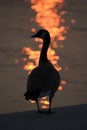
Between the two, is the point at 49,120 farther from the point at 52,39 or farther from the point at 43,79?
the point at 52,39

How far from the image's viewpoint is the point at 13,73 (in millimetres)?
26156

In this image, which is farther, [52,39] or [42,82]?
[52,39]

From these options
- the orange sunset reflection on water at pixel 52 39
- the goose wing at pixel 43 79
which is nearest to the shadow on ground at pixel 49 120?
the goose wing at pixel 43 79

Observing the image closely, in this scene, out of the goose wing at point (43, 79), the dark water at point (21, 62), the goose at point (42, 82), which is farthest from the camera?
the dark water at point (21, 62)

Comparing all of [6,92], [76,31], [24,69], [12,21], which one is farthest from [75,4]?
[6,92]

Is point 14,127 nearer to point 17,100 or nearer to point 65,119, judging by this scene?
point 65,119

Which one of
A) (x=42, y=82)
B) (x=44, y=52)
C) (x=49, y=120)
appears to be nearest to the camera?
(x=49, y=120)

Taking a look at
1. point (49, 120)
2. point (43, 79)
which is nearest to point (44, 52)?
point (43, 79)

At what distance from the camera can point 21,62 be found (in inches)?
1136

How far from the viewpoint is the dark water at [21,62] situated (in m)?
21.4

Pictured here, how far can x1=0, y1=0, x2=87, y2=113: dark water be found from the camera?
2140 centimetres

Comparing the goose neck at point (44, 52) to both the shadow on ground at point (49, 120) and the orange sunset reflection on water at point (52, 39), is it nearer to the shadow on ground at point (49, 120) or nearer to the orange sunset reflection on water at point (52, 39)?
the shadow on ground at point (49, 120)

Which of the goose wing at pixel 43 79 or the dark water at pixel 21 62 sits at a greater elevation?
the goose wing at pixel 43 79

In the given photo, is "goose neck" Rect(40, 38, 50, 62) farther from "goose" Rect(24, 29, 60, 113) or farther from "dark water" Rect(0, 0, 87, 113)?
"dark water" Rect(0, 0, 87, 113)
